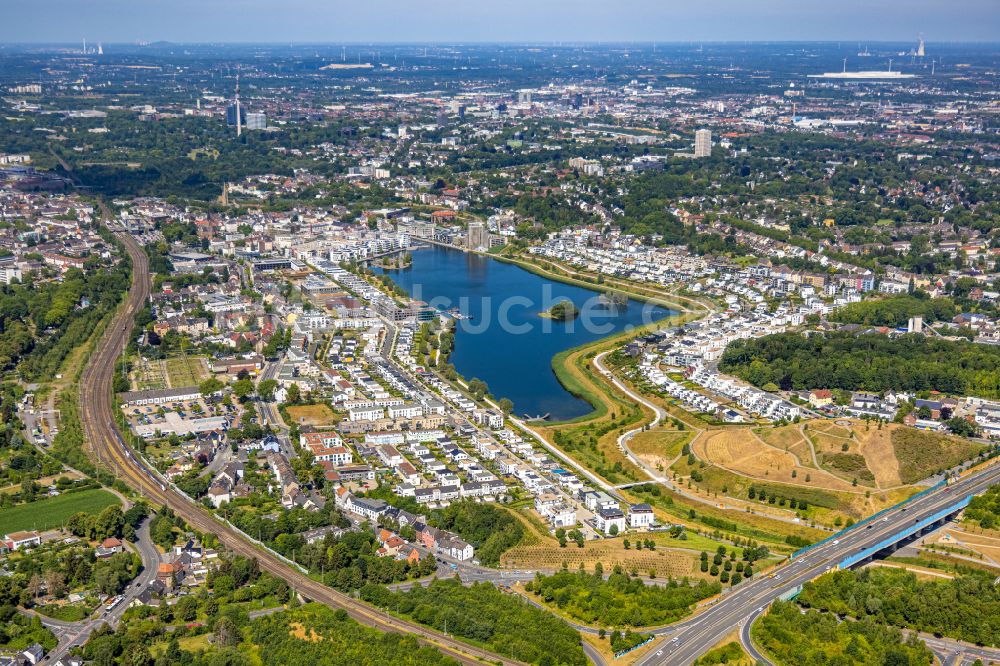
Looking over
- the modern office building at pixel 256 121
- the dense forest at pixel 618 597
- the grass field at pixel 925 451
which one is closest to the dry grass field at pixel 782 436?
the grass field at pixel 925 451

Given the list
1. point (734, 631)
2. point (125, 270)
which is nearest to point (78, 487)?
point (734, 631)

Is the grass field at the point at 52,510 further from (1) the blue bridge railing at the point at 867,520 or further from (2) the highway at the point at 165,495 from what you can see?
(1) the blue bridge railing at the point at 867,520

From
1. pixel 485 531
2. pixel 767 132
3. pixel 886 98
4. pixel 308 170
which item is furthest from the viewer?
pixel 886 98

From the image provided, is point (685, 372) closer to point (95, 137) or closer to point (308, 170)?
point (308, 170)

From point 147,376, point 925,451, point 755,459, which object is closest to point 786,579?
point 755,459

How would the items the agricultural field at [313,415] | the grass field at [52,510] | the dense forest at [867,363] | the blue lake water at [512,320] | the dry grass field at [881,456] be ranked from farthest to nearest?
the blue lake water at [512,320], the dense forest at [867,363], the agricultural field at [313,415], the dry grass field at [881,456], the grass field at [52,510]

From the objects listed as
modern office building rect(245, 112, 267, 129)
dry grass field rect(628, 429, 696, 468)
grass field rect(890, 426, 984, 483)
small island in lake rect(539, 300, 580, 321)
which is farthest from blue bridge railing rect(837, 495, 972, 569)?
modern office building rect(245, 112, 267, 129)

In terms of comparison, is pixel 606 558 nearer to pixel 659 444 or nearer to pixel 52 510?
pixel 659 444

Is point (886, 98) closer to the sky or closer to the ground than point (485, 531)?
closer to the sky
